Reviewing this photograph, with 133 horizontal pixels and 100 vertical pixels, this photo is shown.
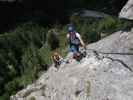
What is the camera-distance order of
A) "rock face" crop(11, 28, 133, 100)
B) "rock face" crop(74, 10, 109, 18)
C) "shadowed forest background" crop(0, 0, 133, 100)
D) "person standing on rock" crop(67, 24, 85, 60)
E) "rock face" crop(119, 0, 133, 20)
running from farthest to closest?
"rock face" crop(74, 10, 109, 18) < "rock face" crop(119, 0, 133, 20) < "shadowed forest background" crop(0, 0, 133, 100) < "person standing on rock" crop(67, 24, 85, 60) < "rock face" crop(11, 28, 133, 100)

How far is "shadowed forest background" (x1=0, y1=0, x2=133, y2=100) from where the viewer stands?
21.2 meters

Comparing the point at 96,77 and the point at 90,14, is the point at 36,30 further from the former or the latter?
the point at 96,77

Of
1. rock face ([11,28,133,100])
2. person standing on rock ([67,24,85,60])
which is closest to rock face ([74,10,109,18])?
rock face ([11,28,133,100])

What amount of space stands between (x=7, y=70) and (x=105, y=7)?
1150cm

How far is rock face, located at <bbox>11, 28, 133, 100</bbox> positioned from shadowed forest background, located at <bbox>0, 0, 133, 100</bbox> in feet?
6.82

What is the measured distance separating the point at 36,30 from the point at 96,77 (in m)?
10.9

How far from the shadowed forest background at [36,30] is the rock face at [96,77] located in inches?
81.8

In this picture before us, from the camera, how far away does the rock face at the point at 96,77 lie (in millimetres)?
14553

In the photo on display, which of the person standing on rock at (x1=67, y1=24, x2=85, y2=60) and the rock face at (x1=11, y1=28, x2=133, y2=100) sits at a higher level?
the person standing on rock at (x1=67, y1=24, x2=85, y2=60)

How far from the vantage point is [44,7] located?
30891mm

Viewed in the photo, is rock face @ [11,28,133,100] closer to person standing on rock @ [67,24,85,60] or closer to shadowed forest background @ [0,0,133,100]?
person standing on rock @ [67,24,85,60]

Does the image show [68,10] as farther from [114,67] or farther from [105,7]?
[114,67]

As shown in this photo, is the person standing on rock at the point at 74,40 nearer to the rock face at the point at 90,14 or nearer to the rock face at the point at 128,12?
the rock face at the point at 128,12

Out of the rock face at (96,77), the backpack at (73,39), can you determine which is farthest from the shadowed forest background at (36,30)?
the backpack at (73,39)
